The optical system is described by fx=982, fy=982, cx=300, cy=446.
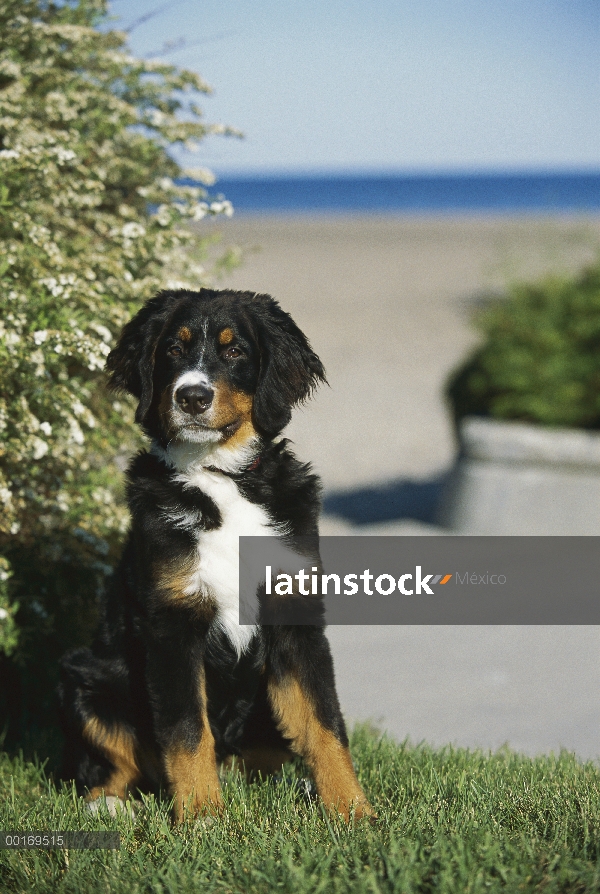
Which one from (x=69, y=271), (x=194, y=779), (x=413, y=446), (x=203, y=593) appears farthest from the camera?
(x=413, y=446)

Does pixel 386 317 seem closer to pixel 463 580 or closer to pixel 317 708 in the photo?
pixel 463 580

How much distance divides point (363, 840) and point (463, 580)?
3.82 m

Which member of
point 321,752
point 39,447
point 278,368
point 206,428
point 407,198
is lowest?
point 321,752

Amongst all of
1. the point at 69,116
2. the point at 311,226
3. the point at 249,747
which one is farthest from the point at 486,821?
the point at 311,226

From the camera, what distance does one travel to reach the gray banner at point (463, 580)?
19.9ft

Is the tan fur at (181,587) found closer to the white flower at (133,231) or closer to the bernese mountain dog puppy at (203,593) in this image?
the bernese mountain dog puppy at (203,593)

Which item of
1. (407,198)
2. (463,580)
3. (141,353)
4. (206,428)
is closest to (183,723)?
(206,428)

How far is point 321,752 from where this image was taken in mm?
3266

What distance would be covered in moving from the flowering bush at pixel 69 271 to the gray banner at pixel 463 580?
1.51 meters

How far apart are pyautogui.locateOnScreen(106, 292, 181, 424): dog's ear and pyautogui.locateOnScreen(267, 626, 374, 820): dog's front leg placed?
978 millimetres

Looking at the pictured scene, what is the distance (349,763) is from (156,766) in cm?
75

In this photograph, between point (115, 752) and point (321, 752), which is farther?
point (115, 752)

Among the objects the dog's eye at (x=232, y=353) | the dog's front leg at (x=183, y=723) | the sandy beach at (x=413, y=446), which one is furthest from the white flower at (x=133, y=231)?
the dog's front leg at (x=183, y=723)

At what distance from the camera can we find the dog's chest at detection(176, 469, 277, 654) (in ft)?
10.7
